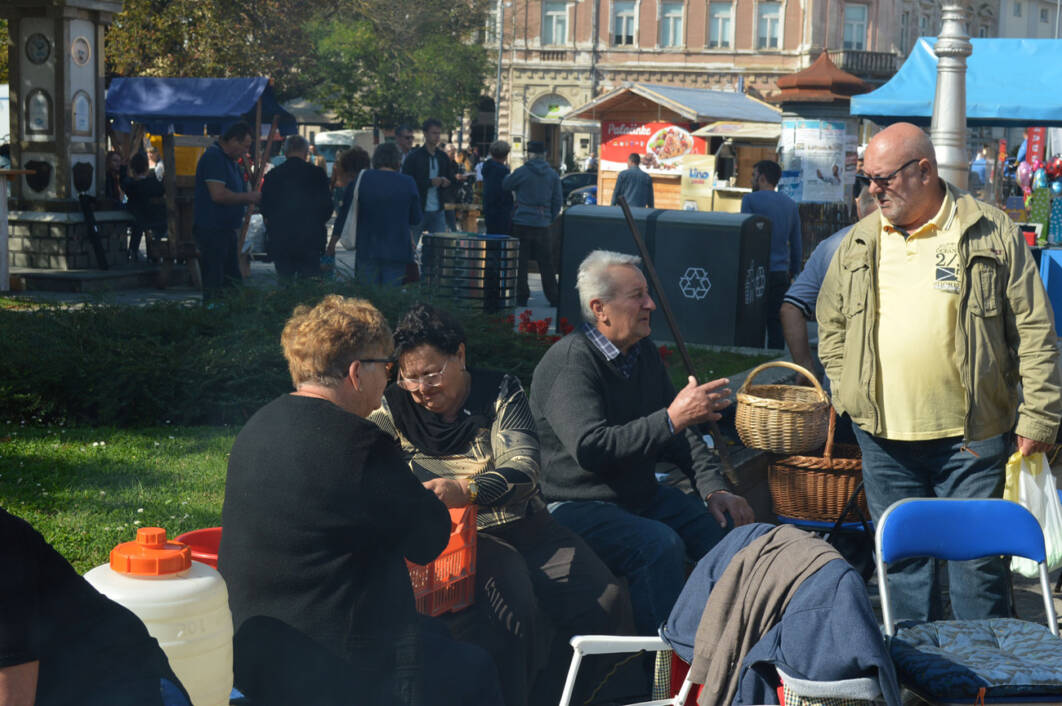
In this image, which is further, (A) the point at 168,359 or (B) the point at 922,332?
(A) the point at 168,359

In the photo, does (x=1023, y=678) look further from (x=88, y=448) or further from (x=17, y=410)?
(x=17, y=410)

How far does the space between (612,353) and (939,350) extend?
1171 millimetres

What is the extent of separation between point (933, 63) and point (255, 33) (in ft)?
76.4

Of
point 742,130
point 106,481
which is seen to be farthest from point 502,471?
point 742,130

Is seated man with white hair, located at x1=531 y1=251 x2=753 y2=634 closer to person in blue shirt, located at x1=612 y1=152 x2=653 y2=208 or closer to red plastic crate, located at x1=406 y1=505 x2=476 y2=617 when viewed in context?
red plastic crate, located at x1=406 y1=505 x2=476 y2=617

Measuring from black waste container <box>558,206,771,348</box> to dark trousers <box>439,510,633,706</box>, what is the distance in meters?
6.55

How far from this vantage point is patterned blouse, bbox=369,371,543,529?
4.21 metres

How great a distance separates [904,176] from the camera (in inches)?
176

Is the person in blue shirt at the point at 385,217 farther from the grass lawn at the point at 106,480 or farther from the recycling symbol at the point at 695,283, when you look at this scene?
the grass lawn at the point at 106,480

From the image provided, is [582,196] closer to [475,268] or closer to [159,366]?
[475,268]

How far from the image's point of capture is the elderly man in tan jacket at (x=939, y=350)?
4375mm

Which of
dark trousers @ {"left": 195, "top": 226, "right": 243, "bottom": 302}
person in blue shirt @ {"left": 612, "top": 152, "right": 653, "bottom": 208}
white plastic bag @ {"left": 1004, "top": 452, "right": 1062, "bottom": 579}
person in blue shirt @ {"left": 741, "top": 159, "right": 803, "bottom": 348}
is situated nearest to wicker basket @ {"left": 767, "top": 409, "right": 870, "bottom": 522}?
white plastic bag @ {"left": 1004, "top": 452, "right": 1062, "bottom": 579}

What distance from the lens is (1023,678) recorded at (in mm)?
3635

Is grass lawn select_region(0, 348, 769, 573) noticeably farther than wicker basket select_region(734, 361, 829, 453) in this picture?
Yes
